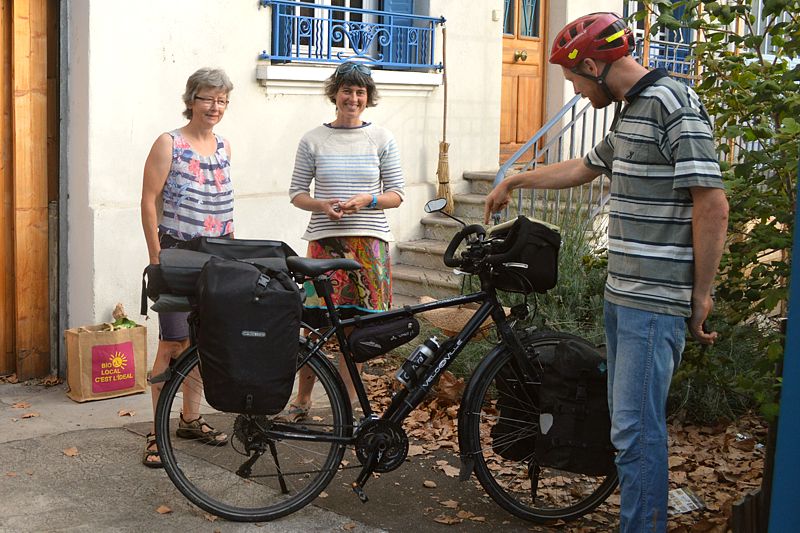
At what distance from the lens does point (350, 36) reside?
872cm

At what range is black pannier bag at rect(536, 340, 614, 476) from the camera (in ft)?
14.6

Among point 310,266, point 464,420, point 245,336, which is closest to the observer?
point 245,336

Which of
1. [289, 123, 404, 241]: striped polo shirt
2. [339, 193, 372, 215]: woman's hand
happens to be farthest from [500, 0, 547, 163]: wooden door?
[339, 193, 372, 215]: woman's hand

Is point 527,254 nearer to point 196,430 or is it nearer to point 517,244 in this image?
point 517,244

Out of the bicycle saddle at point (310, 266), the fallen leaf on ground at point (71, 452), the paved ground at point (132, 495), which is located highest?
the bicycle saddle at point (310, 266)

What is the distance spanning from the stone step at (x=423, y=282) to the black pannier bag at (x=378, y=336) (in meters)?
3.60

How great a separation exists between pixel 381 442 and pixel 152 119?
11.0 feet

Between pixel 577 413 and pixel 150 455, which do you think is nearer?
pixel 577 413

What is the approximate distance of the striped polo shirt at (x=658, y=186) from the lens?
365 cm

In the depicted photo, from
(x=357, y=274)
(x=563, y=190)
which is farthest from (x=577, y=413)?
(x=563, y=190)

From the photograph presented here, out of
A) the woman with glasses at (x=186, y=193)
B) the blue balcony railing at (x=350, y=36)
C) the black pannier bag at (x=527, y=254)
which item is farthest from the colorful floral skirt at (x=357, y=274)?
the blue balcony railing at (x=350, y=36)

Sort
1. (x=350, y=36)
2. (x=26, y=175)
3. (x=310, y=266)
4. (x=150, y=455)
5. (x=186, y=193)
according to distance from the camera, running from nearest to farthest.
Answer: (x=310, y=266)
(x=150, y=455)
(x=186, y=193)
(x=26, y=175)
(x=350, y=36)

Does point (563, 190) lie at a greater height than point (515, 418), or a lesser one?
greater

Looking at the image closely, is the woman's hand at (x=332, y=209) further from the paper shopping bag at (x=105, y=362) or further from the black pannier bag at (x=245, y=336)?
the paper shopping bag at (x=105, y=362)
